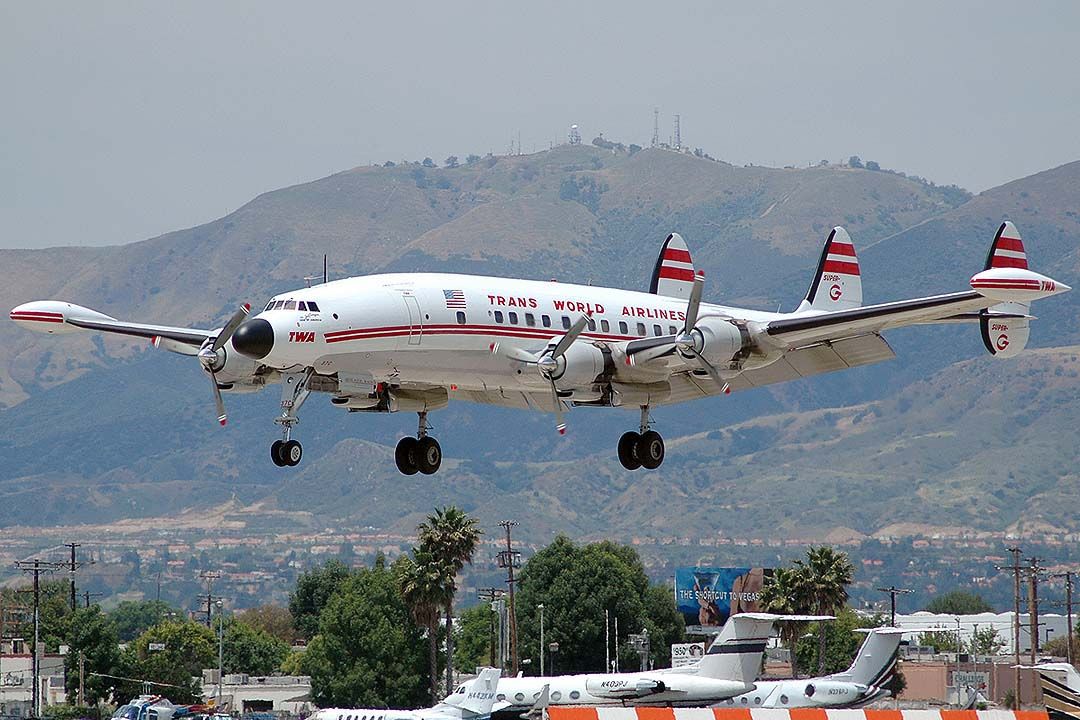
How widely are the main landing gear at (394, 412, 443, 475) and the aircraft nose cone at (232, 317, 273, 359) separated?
25.1ft

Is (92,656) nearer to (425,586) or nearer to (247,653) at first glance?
(425,586)

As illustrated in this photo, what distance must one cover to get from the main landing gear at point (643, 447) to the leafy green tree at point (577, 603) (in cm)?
8228

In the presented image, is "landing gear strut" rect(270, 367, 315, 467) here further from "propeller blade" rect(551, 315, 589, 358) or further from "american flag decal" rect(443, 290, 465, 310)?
"propeller blade" rect(551, 315, 589, 358)

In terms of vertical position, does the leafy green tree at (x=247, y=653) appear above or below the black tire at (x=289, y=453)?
below

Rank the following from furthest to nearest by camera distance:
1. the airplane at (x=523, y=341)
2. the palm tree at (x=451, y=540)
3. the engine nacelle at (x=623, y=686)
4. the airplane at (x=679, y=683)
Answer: the palm tree at (x=451, y=540) → the airplane at (x=679, y=683) → the engine nacelle at (x=623, y=686) → the airplane at (x=523, y=341)

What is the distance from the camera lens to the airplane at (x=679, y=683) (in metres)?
72.1

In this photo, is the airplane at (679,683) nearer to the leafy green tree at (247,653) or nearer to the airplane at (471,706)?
the airplane at (471,706)

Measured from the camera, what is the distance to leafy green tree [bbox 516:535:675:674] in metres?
131

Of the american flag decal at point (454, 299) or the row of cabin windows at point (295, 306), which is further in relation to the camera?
the american flag decal at point (454, 299)

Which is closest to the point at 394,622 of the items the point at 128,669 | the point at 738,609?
the point at 128,669

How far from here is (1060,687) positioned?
165ft

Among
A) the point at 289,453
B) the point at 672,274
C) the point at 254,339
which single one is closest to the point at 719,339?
the point at 672,274

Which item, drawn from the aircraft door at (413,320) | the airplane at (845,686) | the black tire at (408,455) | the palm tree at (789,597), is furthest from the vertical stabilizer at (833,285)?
the palm tree at (789,597)

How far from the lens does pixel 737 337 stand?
45.2 m
